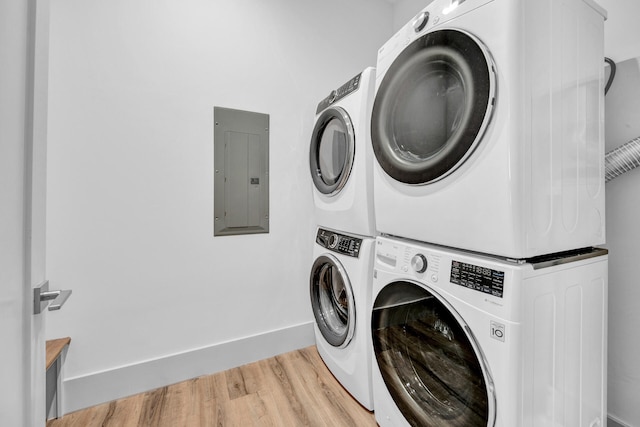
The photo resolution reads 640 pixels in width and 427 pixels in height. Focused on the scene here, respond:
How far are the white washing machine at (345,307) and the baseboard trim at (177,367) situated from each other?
0.90ft

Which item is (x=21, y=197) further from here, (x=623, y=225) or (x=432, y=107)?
(x=623, y=225)

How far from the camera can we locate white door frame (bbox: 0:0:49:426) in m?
0.49

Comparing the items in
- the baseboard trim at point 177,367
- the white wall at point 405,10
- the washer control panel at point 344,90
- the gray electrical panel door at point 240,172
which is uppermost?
the white wall at point 405,10

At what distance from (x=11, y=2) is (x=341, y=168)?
1256 millimetres

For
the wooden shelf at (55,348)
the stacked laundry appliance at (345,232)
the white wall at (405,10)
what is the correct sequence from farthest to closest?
the white wall at (405,10) → the stacked laundry appliance at (345,232) → the wooden shelf at (55,348)

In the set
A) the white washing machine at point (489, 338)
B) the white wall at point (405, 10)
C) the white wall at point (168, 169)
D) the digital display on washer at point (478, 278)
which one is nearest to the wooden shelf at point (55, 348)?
the white wall at point (168, 169)

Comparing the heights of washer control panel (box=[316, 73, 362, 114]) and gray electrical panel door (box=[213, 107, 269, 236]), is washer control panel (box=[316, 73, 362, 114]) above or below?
above

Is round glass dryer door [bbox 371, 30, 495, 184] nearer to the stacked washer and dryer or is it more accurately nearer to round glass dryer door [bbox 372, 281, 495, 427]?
the stacked washer and dryer

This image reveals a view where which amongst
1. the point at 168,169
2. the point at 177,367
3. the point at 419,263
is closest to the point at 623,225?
the point at 419,263

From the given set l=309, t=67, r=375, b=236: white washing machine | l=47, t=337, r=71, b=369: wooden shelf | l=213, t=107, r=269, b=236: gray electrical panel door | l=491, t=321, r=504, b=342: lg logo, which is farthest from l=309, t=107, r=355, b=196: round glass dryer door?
l=47, t=337, r=71, b=369: wooden shelf

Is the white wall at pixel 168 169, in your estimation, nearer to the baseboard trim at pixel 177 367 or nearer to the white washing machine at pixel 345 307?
the baseboard trim at pixel 177 367

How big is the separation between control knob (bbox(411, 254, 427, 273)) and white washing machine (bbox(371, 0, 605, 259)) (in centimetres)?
7

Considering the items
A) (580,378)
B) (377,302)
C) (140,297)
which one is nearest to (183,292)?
(140,297)

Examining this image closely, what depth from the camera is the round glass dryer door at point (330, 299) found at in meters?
1.52
